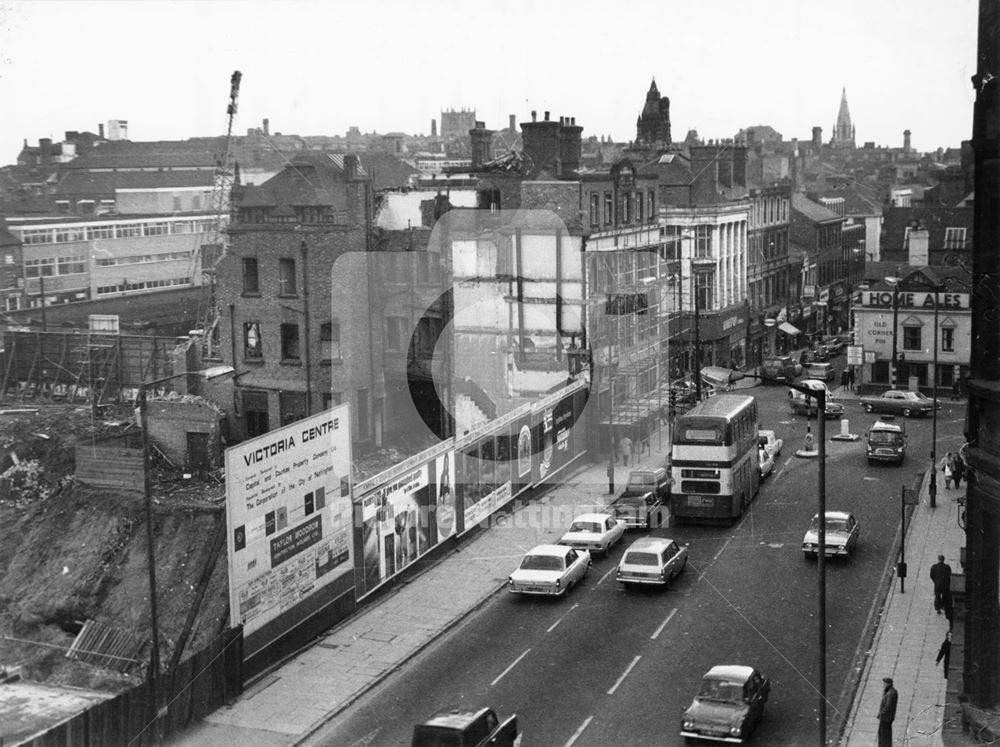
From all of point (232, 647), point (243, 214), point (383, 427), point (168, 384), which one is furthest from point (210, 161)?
point (232, 647)

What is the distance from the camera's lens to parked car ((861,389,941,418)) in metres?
60.2

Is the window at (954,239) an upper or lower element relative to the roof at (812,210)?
lower

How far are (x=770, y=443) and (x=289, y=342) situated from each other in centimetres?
2110

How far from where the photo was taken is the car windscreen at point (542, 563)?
31906 millimetres

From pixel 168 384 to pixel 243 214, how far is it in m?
16.7

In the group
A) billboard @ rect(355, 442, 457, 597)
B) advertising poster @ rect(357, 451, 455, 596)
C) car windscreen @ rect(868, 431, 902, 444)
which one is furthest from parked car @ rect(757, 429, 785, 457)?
advertising poster @ rect(357, 451, 455, 596)

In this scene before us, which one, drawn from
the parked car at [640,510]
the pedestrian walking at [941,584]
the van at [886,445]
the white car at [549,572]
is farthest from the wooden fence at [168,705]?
the van at [886,445]

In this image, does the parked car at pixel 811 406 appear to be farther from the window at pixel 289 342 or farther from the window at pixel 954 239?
the window at pixel 289 342

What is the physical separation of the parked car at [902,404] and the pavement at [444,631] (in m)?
21.6

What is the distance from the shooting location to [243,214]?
69188 mm

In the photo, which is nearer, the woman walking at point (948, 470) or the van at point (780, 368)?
the woman walking at point (948, 470)

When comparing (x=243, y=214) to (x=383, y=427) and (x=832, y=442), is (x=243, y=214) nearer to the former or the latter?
(x=383, y=427)

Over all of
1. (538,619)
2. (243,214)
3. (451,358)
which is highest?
(243,214)

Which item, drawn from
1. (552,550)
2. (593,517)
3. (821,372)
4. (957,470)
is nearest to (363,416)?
(593,517)
